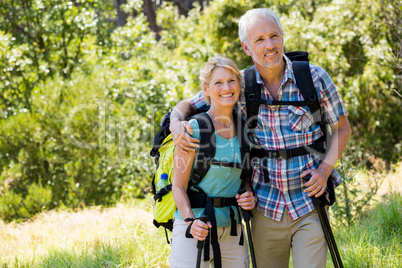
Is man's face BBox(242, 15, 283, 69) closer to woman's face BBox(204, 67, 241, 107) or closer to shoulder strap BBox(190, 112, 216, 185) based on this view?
woman's face BBox(204, 67, 241, 107)

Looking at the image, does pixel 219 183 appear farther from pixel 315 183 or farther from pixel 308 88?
pixel 308 88

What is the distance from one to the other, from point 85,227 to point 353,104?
Answer: 5.18 metres

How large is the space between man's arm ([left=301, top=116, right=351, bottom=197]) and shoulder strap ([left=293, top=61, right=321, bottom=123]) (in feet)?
0.52

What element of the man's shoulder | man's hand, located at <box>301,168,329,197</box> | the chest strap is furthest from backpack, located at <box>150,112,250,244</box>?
the man's shoulder

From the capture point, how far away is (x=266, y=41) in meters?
2.85

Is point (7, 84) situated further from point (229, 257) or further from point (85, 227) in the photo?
point (229, 257)

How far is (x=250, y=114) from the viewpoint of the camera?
2893 millimetres

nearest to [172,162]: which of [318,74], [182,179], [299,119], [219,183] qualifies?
[182,179]

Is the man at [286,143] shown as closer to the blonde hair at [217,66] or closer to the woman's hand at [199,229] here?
the blonde hair at [217,66]

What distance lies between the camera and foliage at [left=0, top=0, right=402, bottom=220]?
7.99 m

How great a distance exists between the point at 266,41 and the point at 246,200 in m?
0.98

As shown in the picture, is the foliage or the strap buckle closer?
the strap buckle

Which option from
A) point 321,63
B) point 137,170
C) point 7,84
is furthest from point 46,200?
point 321,63

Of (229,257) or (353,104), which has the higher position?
(353,104)
